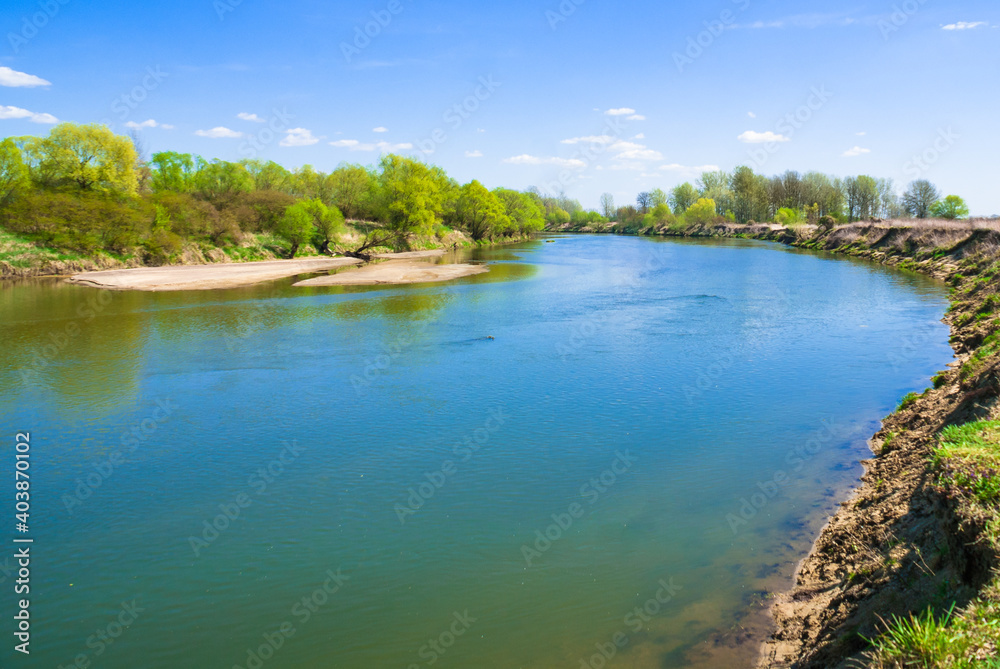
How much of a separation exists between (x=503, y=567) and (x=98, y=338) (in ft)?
79.1

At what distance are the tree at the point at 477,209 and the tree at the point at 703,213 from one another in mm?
60793

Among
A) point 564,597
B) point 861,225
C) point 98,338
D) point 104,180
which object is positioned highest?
point 104,180

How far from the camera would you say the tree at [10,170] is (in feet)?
165

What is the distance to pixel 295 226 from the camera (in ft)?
207

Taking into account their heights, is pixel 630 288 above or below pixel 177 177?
below

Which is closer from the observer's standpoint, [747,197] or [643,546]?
[643,546]

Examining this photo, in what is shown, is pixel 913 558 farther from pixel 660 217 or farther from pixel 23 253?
pixel 660 217

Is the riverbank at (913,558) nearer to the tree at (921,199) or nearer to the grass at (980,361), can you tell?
the grass at (980,361)

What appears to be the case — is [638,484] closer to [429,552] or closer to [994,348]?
[429,552]

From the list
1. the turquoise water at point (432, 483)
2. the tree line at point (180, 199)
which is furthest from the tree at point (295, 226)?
the turquoise water at point (432, 483)

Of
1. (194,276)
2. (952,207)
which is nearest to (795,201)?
(952,207)

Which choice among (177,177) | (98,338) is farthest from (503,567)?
(177,177)

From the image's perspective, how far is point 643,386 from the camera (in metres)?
18.0

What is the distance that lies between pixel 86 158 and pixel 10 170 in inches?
229
